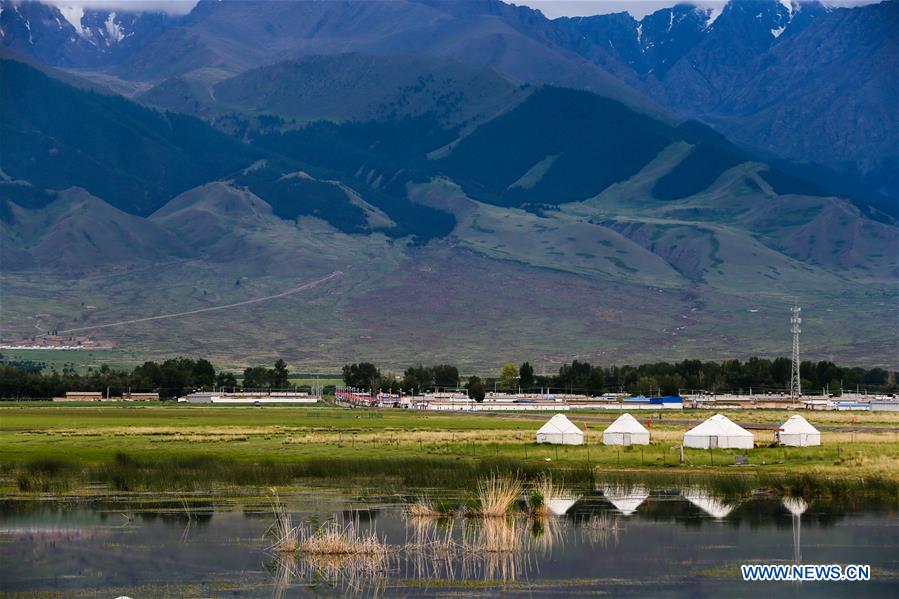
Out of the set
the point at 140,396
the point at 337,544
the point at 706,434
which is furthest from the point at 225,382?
the point at 337,544

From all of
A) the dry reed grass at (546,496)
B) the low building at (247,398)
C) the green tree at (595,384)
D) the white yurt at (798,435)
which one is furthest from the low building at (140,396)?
the dry reed grass at (546,496)

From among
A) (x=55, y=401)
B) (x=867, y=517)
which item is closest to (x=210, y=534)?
(x=867, y=517)

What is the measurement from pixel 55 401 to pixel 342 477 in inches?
3589

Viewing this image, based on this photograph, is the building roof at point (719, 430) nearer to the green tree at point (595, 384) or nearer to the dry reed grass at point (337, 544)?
the dry reed grass at point (337, 544)

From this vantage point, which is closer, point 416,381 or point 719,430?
point 719,430

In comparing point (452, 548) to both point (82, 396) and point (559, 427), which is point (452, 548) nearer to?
point (559, 427)

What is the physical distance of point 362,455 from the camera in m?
75.0

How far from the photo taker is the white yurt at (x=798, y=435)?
271 feet

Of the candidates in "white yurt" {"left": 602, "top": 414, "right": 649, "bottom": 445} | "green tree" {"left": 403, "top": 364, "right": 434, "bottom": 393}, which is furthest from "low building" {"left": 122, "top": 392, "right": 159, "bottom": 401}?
"white yurt" {"left": 602, "top": 414, "right": 649, "bottom": 445}

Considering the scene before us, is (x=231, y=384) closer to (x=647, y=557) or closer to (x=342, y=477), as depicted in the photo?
A: (x=342, y=477)

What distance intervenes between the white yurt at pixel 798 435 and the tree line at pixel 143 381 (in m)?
95.4

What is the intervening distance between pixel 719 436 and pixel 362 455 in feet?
64.6

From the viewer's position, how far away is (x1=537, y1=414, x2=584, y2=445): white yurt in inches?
3305

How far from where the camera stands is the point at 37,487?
61.4m
